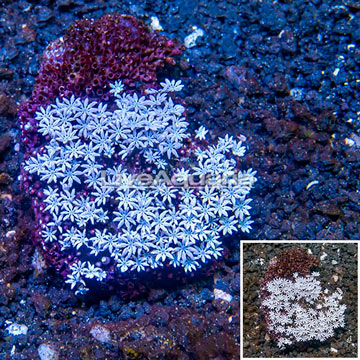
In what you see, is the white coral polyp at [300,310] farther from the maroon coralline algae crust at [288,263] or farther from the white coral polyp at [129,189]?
the white coral polyp at [129,189]

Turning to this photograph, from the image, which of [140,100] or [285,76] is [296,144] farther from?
[140,100]

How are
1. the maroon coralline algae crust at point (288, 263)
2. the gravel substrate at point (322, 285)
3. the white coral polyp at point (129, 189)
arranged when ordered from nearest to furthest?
the white coral polyp at point (129, 189) < the gravel substrate at point (322, 285) < the maroon coralline algae crust at point (288, 263)

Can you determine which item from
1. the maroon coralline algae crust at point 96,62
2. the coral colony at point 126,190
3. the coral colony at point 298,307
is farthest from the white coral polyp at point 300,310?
the maroon coralline algae crust at point 96,62

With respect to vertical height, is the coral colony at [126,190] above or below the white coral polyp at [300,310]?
above

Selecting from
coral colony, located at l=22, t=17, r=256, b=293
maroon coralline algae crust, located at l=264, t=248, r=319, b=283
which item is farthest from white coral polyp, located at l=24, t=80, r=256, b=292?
maroon coralline algae crust, located at l=264, t=248, r=319, b=283

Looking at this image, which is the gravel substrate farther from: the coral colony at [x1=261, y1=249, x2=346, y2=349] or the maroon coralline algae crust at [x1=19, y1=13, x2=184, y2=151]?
the maroon coralline algae crust at [x1=19, y1=13, x2=184, y2=151]

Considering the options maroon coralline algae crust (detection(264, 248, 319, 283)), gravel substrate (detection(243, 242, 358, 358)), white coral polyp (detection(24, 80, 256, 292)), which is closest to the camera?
white coral polyp (detection(24, 80, 256, 292))

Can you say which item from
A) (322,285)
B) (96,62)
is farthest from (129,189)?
(322,285)

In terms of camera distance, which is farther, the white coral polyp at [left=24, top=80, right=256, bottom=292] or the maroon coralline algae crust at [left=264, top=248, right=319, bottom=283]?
the maroon coralline algae crust at [left=264, top=248, right=319, bottom=283]

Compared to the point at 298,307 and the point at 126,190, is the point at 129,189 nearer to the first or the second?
the point at 126,190
